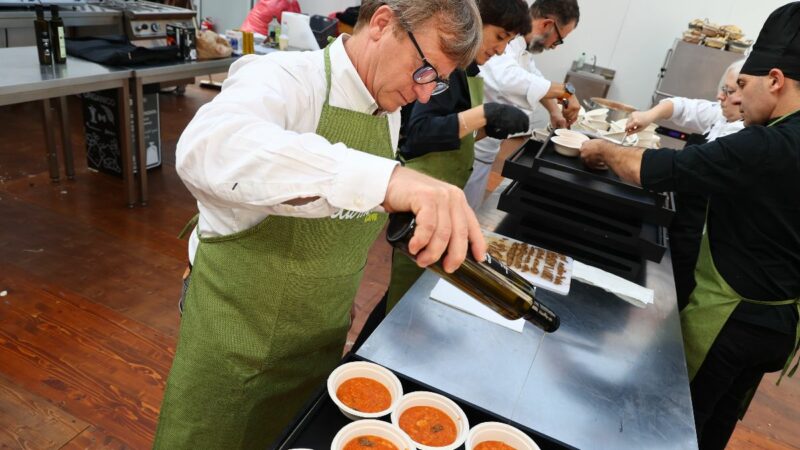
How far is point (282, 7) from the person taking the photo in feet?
16.7

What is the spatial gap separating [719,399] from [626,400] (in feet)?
3.01

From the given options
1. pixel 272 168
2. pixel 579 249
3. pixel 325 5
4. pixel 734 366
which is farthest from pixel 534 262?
pixel 325 5

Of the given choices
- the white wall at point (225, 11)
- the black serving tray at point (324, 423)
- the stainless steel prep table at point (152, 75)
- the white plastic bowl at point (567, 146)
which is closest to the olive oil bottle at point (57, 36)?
the stainless steel prep table at point (152, 75)

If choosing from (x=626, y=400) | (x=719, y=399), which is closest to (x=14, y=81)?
(x=626, y=400)

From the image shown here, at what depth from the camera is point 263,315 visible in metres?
1.17

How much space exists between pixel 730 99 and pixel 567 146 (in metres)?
0.61

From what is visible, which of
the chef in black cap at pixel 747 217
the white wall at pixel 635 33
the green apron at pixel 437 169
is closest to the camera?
the chef in black cap at pixel 747 217

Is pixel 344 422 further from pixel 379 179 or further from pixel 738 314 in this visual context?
pixel 738 314

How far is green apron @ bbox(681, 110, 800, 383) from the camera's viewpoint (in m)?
1.66

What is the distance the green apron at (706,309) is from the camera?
65.2 inches

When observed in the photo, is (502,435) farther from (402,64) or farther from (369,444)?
(402,64)

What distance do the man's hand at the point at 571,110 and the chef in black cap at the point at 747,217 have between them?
88 centimetres

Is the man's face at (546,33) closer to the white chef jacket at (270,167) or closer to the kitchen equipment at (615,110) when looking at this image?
the kitchen equipment at (615,110)

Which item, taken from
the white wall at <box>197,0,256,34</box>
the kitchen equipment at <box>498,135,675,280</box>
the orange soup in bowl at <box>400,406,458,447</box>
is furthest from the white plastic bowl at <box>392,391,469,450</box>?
the white wall at <box>197,0,256,34</box>
